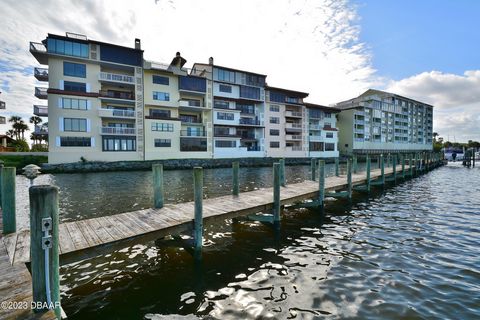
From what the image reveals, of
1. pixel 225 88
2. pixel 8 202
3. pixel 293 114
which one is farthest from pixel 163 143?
pixel 8 202

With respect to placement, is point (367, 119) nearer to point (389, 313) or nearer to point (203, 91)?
point (203, 91)

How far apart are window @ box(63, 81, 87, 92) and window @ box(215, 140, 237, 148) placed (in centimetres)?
2419

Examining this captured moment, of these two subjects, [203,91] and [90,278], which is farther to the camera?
[203,91]

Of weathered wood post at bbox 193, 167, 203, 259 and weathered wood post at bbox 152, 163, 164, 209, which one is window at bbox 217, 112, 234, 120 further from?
weathered wood post at bbox 193, 167, 203, 259

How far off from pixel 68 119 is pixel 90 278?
127 ft

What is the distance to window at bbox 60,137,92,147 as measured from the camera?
1405 inches

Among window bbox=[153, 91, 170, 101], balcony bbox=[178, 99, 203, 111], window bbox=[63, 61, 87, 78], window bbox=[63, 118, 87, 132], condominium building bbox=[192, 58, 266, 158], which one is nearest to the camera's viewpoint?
window bbox=[63, 118, 87, 132]

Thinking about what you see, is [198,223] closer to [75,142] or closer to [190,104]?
[75,142]

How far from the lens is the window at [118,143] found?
127ft

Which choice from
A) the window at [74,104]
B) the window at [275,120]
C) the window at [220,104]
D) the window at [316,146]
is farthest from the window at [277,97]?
the window at [74,104]

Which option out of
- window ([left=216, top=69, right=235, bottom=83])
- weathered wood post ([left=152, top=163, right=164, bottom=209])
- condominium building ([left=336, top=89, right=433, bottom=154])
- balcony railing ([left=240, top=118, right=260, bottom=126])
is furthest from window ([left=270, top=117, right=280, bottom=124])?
weathered wood post ([left=152, top=163, right=164, bottom=209])

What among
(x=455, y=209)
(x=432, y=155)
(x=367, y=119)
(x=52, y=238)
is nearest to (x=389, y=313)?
(x=52, y=238)

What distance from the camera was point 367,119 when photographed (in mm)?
79750

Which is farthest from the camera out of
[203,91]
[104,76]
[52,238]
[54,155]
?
[203,91]
